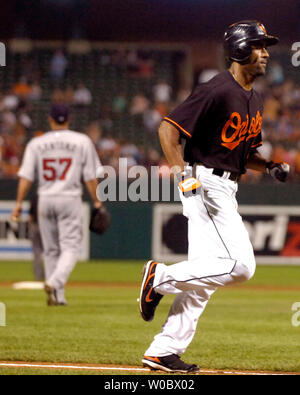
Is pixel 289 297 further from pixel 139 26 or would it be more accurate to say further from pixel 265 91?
pixel 139 26

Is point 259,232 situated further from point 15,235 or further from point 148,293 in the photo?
point 148,293

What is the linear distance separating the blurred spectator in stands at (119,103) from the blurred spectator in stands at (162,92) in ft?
2.81

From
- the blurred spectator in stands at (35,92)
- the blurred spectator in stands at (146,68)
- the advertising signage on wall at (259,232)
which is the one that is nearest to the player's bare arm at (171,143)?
the advertising signage on wall at (259,232)

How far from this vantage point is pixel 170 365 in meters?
5.43

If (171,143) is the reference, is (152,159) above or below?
above

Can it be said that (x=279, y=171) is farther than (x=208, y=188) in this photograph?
Yes

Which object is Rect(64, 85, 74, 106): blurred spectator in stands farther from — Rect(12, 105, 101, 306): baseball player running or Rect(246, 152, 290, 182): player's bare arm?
Rect(246, 152, 290, 182): player's bare arm

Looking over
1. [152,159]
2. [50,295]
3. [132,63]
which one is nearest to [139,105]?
[132,63]

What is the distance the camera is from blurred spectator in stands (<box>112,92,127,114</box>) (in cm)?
2225

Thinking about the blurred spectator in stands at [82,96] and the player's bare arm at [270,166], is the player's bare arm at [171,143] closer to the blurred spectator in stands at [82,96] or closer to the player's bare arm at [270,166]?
the player's bare arm at [270,166]

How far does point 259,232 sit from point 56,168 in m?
7.73

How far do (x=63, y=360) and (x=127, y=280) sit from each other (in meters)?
7.68

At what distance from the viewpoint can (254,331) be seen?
7812 mm

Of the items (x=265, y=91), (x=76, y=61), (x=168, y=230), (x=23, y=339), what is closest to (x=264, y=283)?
(x=168, y=230)
